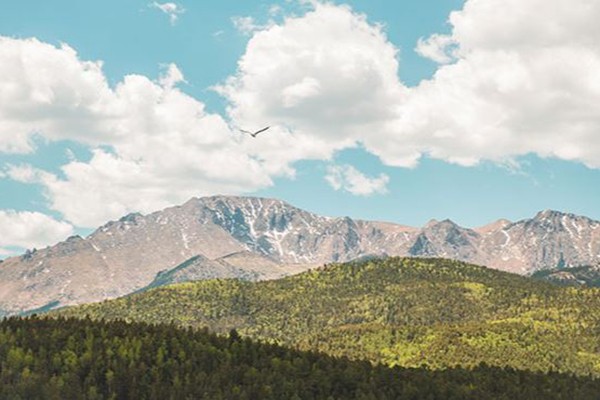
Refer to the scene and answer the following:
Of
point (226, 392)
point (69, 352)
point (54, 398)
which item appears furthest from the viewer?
point (69, 352)

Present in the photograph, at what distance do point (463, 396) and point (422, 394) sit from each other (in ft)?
39.1

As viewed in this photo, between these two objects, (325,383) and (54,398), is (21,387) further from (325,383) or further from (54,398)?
(325,383)

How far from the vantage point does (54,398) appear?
151 m

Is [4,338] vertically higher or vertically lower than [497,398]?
higher

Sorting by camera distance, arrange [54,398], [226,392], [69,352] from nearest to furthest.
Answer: [54,398] < [226,392] < [69,352]

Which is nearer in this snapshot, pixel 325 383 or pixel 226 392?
pixel 226 392

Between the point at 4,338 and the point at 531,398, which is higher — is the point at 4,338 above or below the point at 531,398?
above

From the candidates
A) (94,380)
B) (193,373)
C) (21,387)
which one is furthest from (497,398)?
(21,387)

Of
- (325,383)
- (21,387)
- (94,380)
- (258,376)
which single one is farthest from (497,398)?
(21,387)

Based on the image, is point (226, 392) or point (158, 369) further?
point (158, 369)

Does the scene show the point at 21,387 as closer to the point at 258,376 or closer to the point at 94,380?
the point at 94,380

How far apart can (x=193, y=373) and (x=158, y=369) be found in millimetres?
10231

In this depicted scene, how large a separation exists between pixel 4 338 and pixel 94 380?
121 feet

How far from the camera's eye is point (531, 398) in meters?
199
